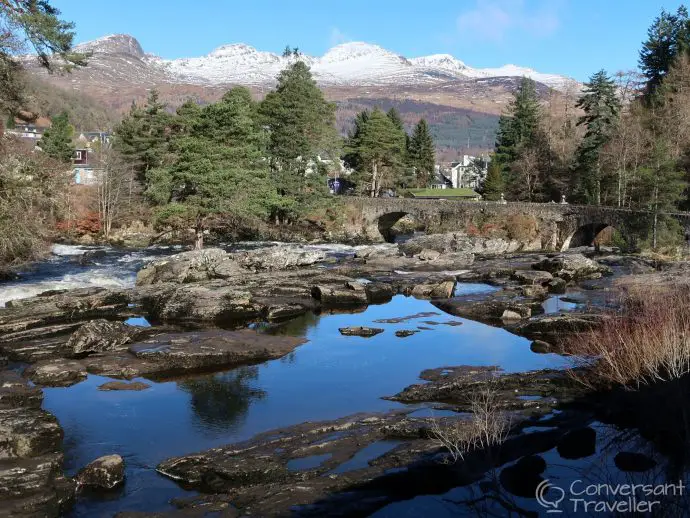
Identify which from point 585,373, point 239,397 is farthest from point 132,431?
point 585,373

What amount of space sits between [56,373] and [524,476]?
16002 mm

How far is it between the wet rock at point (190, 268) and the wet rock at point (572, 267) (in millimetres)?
21100

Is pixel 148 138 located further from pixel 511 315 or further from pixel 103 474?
pixel 103 474

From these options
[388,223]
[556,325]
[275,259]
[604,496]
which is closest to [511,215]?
[388,223]

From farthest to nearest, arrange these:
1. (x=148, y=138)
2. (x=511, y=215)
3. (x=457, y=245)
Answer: (x=148, y=138), (x=511, y=215), (x=457, y=245)

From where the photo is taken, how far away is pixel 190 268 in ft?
136

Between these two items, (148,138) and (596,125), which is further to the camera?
(148,138)

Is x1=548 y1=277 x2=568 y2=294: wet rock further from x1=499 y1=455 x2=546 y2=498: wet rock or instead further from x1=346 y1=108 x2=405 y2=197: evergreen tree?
x1=346 y1=108 x2=405 y2=197: evergreen tree

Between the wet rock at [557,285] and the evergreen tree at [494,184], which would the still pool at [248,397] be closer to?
the wet rock at [557,285]

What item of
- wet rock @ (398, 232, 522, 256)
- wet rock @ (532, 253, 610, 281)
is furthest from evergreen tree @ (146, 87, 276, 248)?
wet rock @ (532, 253, 610, 281)

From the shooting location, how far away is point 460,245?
5612cm

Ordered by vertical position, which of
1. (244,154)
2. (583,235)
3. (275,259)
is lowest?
(275,259)

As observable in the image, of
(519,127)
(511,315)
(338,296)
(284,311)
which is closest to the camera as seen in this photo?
(511,315)

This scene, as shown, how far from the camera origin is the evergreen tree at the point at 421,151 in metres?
112
